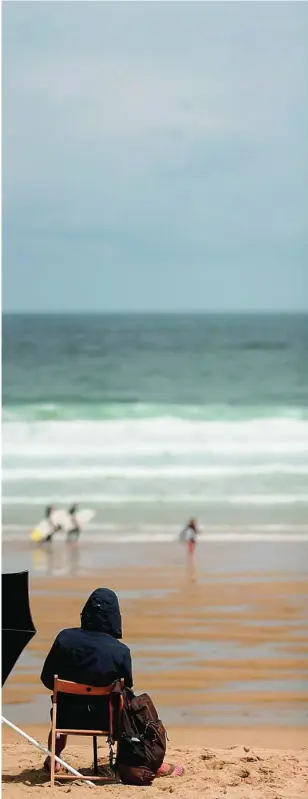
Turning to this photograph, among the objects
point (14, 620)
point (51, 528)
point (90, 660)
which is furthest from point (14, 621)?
point (51, 528)

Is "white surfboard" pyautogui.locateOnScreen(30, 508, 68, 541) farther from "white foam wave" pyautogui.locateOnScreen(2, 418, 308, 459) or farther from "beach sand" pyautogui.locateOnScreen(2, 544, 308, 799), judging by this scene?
"white foam wave" pyautogui.locateOnScreen(2, 418, 308, 459)

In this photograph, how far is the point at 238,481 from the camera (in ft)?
29.0

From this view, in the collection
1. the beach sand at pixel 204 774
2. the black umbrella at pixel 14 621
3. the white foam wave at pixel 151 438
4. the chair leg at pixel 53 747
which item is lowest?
the beach sand at pixel 204 774

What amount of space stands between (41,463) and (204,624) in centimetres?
562

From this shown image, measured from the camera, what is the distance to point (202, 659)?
13.7ft

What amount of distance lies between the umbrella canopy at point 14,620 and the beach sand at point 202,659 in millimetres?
320

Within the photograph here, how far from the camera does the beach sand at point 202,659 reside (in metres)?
2.95

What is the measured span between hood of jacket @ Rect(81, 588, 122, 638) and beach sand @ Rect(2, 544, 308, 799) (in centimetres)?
38

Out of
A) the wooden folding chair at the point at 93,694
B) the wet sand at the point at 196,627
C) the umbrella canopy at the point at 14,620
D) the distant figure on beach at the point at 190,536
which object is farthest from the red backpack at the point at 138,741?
the distant figure on beach at the point at 190,536

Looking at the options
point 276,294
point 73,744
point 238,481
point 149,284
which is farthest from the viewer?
point 149,284

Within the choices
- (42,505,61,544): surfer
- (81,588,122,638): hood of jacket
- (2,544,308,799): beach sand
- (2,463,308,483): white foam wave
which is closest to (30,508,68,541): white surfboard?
(42,505,61,544): surfer

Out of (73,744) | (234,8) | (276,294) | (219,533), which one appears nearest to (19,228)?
(276,294)

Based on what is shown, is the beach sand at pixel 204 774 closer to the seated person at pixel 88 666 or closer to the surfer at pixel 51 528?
the seated person at pixel 88 666

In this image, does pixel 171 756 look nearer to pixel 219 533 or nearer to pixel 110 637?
pixel 110 637
